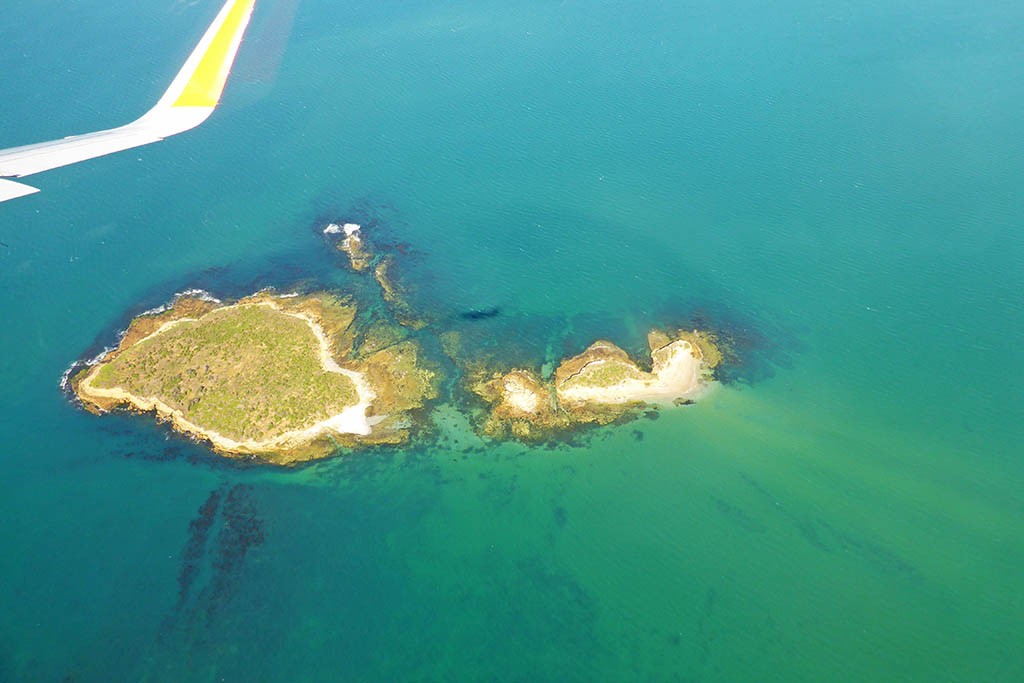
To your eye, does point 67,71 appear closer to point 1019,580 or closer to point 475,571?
point 475,571

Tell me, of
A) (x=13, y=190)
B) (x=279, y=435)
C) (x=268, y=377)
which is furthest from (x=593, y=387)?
(x=13, y=190)

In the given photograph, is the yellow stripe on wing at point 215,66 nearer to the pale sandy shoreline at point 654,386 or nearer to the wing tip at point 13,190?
the wing tip at point 13,190

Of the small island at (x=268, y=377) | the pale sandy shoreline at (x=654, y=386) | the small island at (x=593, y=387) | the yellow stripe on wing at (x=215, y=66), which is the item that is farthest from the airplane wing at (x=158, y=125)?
the pale sandy shoreline at (x=654, y=386)

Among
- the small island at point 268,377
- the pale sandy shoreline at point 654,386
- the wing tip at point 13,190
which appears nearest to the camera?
the small island at point 268,377

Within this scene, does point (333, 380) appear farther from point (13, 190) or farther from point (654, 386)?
point (13, 190)

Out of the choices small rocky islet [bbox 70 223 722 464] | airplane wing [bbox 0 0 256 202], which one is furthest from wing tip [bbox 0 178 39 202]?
small rocky islet [bbox 70 223 722 464]

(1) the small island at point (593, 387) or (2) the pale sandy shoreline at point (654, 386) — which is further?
(2) the pale sandy shoreline at point (654, 386)
